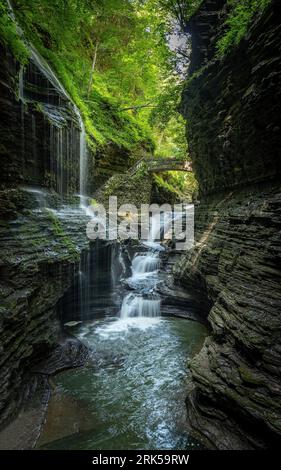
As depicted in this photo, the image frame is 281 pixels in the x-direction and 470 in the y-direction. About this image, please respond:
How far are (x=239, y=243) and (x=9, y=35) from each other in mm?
7495

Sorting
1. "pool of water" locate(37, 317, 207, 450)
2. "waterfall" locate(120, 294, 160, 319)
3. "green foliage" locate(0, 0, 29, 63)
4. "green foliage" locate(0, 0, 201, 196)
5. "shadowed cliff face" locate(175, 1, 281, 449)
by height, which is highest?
"green foliage" locate(0, 0, 201, 196)

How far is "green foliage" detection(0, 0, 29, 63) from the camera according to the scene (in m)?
5.95

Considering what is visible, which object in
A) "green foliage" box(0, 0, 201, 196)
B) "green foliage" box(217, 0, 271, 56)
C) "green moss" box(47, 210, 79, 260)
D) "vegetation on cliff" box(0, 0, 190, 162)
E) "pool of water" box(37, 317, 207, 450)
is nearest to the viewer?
"pool of water" box(37, 317, 207, 450)

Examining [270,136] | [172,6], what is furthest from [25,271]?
[172,6]

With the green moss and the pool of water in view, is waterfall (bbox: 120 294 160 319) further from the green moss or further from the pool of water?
the green moss

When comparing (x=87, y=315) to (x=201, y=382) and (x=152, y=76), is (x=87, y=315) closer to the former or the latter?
(x=201, y=382)

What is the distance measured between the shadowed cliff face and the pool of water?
61 centimetres

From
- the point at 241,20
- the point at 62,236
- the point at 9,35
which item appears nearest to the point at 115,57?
the point at 9,35

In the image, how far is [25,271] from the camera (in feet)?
18.7

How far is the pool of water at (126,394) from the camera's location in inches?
165

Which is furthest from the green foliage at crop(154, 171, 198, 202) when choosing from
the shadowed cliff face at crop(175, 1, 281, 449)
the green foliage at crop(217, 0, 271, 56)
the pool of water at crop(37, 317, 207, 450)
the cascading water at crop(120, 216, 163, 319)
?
the pool of water at crop(37, 317, 207, 450)

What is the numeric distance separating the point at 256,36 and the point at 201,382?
6.93 metres

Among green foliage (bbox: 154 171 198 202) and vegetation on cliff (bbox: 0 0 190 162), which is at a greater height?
vegetation on cliff (bbox: 0 0 190 162)

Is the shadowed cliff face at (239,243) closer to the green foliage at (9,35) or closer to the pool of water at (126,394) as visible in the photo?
the pool of water at (126,394)
